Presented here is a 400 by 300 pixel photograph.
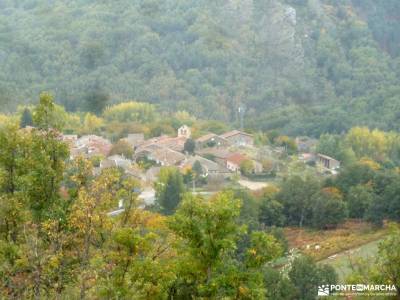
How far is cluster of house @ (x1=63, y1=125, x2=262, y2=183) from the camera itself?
87.0 feet

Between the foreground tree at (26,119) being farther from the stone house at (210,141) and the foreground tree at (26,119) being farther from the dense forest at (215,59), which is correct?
the stone house at (210,141)

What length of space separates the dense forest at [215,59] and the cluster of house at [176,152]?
20.6ft

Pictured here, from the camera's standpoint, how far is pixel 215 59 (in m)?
44.1

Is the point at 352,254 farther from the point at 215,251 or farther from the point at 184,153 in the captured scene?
the point at 184,153

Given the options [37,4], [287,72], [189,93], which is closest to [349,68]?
[287,72]

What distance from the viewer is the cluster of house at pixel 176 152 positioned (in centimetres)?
2651

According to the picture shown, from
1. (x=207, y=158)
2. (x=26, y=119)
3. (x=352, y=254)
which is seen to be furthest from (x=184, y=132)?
(x=352, y=254)

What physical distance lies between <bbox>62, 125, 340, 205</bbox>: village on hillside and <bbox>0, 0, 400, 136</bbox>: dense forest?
5.82 m

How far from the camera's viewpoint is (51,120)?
734 cm

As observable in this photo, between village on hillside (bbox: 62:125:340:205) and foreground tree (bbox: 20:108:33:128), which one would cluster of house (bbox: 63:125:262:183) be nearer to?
village on hillside (bbox: 62:125:340:205)

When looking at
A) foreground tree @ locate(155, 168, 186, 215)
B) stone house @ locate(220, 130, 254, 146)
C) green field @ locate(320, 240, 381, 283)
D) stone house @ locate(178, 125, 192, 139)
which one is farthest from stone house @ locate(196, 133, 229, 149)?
green field @ locate(320, 240, 381, 283)

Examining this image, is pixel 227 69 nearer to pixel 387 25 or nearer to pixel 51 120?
pixel 387 25

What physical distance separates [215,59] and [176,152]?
55.3 feet

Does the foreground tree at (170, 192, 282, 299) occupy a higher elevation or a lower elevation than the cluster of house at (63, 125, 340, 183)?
higher
